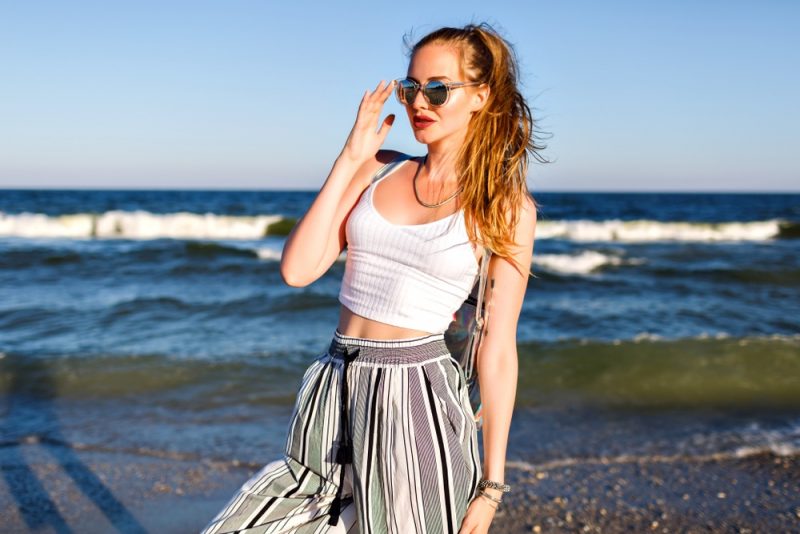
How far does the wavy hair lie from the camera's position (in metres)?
1.90

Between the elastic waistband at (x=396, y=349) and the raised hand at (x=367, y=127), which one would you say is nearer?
the elastic waistband at (x=396, y=349)

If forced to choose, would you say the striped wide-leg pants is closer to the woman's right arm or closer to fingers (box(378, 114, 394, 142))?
the woman's right arm

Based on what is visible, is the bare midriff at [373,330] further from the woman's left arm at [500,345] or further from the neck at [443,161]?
the neck at [443,161]

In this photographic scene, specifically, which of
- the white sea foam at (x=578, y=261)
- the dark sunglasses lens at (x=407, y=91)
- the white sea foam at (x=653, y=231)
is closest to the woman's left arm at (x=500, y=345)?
the dark sunglasses lens at (x=407, y=91)

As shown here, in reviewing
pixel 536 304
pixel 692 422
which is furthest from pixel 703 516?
pixel 536 304

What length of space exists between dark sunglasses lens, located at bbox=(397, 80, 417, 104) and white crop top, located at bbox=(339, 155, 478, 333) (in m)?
0.32

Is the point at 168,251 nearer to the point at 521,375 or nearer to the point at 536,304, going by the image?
the point at 536,304

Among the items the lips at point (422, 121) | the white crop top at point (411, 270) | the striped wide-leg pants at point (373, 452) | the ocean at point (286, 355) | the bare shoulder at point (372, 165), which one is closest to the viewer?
the striped wide-leg pants at point (373, 452)

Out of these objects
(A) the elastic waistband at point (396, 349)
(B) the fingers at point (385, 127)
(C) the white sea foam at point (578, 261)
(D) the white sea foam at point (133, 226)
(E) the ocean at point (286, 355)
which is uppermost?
(B) the fingers at point (385, 127)

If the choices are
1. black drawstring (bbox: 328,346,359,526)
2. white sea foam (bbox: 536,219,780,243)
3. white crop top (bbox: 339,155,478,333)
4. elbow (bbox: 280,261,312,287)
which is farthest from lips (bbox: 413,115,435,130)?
white sea foam (bbox: 536,219,780,243)

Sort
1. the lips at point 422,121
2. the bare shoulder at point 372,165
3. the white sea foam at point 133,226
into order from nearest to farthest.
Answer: the lips at point 422,121
the bare shoulder at point 372,165
the white sea foam at point 133,226

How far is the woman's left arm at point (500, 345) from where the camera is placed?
1.95m

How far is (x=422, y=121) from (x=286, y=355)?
580 centimetres

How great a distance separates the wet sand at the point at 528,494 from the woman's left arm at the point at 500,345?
2.23 meters
